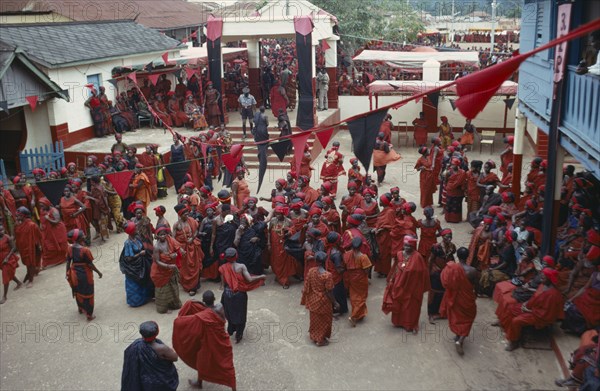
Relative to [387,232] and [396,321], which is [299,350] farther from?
[387,232]

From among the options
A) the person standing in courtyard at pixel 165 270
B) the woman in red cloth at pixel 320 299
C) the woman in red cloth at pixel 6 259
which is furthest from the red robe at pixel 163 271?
the woman in red cloth at pixel 6 259

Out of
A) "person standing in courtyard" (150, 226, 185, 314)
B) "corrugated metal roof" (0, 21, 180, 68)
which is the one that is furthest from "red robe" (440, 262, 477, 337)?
"corrugated metal roof" (0, 21, 180, 68)

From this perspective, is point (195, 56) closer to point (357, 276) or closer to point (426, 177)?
point (426, 177)

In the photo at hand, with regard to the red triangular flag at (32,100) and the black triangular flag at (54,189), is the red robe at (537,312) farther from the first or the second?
the red triangular flag at (32,100)

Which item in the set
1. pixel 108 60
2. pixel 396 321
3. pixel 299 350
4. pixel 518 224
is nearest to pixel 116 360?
pixel 299 350

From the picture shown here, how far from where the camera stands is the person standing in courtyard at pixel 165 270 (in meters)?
9.02

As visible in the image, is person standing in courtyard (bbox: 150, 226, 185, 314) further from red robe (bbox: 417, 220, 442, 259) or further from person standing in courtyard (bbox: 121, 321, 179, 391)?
red robe (bbox: 417, 220, 442, 259)

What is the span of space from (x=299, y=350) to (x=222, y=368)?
1456 mm

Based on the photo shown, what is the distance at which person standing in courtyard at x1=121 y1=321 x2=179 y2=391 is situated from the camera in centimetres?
613

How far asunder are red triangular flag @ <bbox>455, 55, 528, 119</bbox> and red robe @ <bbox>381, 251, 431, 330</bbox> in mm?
3014

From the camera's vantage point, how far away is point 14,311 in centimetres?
962

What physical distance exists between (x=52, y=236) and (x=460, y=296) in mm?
7727

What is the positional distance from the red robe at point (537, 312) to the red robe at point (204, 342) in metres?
3.76

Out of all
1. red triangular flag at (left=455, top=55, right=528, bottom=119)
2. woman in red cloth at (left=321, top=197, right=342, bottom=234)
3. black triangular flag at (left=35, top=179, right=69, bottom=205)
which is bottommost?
woman in red cloth at (left=321, top=197, right=342, bottom=234)
